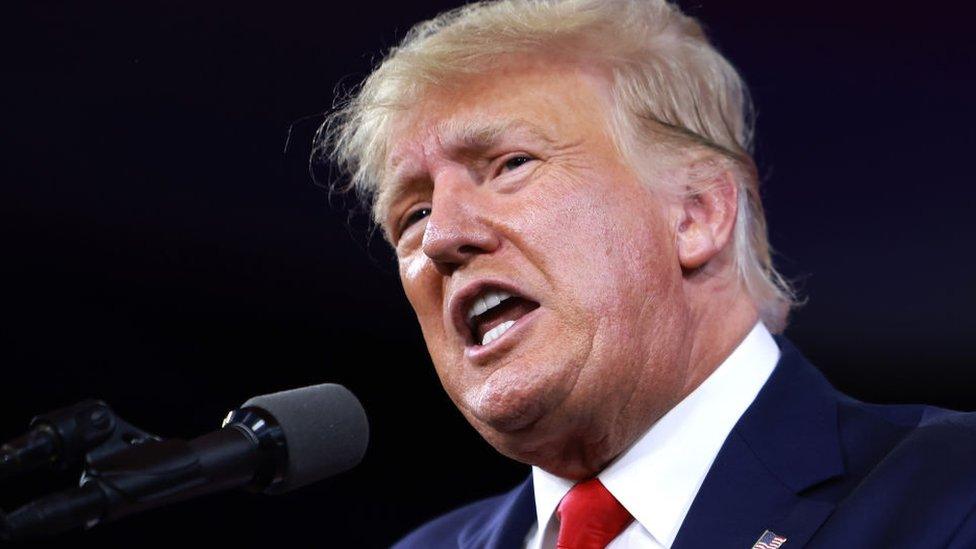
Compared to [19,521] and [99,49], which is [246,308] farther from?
[19,521]

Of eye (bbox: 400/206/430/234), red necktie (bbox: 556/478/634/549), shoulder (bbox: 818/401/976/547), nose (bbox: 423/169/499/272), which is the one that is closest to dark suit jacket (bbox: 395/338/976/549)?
shoulder (bbox: 818/401/976/547)

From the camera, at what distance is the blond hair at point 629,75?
76.6 inches

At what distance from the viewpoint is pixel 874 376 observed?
2.92m

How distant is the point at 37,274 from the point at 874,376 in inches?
79.1

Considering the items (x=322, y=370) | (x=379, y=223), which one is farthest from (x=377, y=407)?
(x=379, y=223)

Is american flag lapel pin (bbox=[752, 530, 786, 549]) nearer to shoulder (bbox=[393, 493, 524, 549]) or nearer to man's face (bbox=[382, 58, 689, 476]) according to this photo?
man's face (bbox=[382, 58, 689, 476])

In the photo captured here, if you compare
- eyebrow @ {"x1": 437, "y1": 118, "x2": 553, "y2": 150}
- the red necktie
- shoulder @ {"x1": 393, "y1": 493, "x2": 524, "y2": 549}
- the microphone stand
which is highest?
the microphone stand

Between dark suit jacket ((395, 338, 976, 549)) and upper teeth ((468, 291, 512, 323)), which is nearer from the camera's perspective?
dark suit jacket ((395, 338, 976, 549))

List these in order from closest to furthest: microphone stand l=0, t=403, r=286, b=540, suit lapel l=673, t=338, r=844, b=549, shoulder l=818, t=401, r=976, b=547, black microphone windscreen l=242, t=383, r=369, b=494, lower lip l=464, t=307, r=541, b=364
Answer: microphone stand l=0, t=403, r=286, b=540, black microphone windscreen l=242, t=383, r=369, b=494, shoulder l=818, t=401, r=976, b=547, suit lapel l=673, t=338, r=844, b=549, lower lip l=464, t=307, r=541, b=364

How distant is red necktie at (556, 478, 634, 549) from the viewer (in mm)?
1818

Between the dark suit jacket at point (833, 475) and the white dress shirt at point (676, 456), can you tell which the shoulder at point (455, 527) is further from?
the dark suit jacket at point (833, 475)

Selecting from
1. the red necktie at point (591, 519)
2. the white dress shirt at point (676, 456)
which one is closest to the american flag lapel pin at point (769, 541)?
the white dress shirt at point (676, 456)

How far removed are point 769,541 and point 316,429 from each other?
664 mm

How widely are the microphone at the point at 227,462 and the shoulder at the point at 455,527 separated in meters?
0.88
